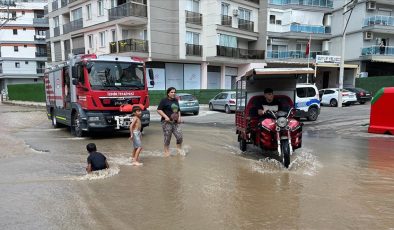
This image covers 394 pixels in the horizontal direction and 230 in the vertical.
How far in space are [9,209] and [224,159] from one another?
5.16 meters

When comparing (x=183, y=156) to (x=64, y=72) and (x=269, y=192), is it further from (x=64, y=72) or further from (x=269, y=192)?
(x=64, y=72)

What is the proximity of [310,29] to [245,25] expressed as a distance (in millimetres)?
9915

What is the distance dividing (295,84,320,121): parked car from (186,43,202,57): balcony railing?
60.6 feet

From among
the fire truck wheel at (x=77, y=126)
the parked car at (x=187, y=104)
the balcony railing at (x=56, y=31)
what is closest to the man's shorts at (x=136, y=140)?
the fire truck wheel at (x=77, y=126)

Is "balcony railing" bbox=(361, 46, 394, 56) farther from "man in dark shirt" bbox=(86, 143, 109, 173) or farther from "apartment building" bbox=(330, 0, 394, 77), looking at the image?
"man in dark shirt" bbox=(86, 143, 109, 173)

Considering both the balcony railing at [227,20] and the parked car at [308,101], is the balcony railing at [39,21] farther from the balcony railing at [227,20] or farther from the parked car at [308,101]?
the parked car at [308,101]

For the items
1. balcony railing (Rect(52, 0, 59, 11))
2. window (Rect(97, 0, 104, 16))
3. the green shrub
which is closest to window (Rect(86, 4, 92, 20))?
window (Rect(97, 0, 104, 16))

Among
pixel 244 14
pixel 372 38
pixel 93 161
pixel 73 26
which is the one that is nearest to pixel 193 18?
pixel 244 14

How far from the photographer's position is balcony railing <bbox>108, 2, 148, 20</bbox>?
104ft

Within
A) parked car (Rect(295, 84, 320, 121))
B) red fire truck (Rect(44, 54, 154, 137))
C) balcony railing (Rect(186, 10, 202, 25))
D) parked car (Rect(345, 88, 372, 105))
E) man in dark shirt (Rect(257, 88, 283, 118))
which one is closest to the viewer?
man in dark shirt (Rect(257, 88, 283, 118))

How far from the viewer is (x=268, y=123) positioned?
8312mm

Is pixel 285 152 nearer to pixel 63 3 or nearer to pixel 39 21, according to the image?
pixel 63 3

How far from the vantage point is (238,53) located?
130 feet

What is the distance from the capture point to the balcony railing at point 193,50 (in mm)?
35375
